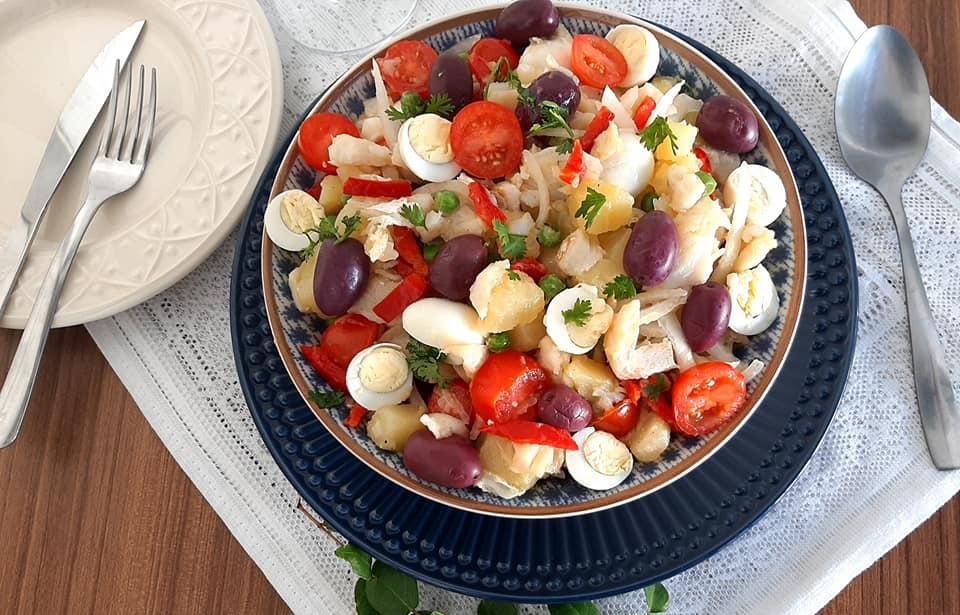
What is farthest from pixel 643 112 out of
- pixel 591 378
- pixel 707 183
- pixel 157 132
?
pixel 157 132

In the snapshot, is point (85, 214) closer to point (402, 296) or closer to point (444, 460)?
point (402, 296)

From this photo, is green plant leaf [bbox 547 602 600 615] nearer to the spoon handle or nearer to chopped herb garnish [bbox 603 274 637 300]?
chopped herb garnish [bbox 603 274 637 300]

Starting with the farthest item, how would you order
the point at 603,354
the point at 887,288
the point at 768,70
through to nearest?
1. the point at 768,70
2. the point at 887,288
3. the point at 603,354

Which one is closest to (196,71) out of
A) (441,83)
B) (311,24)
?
(311,24)

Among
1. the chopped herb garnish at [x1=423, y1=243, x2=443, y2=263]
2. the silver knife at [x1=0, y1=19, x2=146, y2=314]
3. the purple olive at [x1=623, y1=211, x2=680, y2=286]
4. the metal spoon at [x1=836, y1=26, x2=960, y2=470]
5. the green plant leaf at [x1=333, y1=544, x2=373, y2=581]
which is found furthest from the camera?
the silver knife at [x1=0, y1=19, x2=146, y2=314]

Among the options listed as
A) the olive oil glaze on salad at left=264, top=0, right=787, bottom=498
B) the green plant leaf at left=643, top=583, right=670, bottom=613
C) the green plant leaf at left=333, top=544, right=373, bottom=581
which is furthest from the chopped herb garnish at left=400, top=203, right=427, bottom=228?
the green plant leaf at left=643, top=583, right=670, bottom=613

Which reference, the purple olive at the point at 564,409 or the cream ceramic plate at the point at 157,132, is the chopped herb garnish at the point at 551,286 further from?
the cream ceramic plate at the point at 157,132

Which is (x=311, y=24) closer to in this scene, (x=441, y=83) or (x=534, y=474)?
(x=441, y=83)

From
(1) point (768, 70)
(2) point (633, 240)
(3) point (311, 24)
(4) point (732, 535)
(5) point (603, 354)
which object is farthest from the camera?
(3) point (311, 24)
